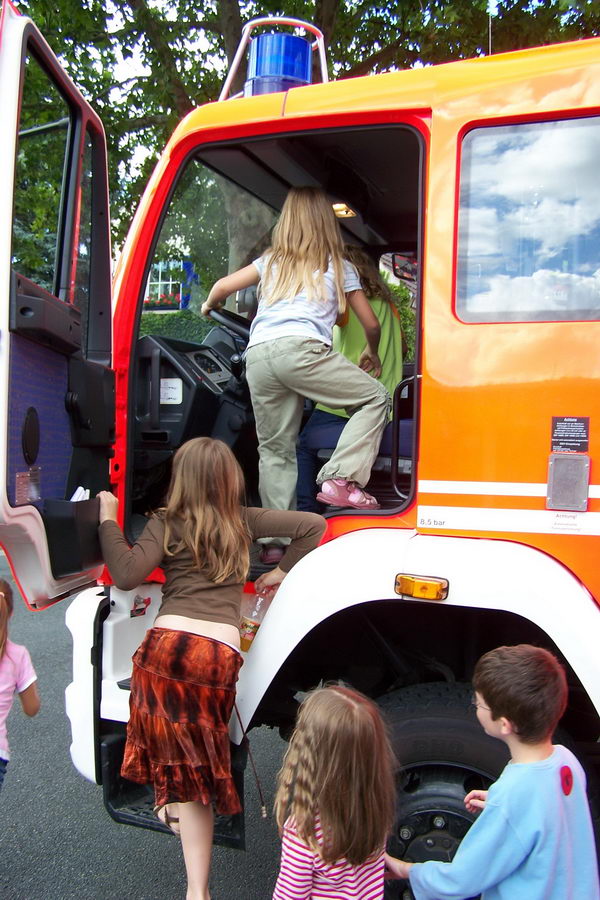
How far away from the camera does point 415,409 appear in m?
2.24

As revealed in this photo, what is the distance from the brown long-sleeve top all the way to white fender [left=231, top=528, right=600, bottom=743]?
0.11 metres

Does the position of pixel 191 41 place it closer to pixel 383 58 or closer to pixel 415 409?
pixel 383 58

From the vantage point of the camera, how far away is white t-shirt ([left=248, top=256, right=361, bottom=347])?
Answer: 2.58 m

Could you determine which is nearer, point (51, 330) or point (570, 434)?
point (570, 434)

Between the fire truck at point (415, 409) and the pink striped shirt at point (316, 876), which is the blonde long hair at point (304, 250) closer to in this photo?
the fire truck at point (415, 409)

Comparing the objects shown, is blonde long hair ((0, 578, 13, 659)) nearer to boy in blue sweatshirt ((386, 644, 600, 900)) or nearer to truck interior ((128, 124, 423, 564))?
truck interior ((128, 124, 423, 564))

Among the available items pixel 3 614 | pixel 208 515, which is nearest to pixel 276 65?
pixel 208 515

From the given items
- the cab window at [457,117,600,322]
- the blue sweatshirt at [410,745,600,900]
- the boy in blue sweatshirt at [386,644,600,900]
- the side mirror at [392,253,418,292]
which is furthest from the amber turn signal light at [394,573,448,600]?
the side mirror at [392,253,418,292]

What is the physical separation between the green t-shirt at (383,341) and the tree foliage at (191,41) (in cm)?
543

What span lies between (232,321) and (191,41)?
25.9 feet

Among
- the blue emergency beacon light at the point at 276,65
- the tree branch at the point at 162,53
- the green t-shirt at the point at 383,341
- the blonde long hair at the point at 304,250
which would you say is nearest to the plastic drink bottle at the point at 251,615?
the blonde long hair at the point at 304,250

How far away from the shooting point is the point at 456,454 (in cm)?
215

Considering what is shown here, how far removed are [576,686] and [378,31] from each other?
355 inches

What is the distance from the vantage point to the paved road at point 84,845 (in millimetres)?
2826
